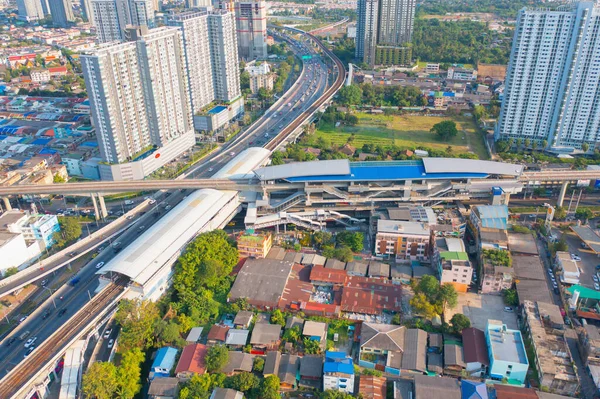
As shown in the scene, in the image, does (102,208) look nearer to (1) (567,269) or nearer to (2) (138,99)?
(2) (138,99)

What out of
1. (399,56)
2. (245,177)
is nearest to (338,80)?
(399,56)

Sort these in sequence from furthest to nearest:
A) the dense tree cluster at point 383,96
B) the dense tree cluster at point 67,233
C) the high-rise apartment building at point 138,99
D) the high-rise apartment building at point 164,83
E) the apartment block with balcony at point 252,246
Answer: the dense tree cluster at point 383,96, the high-rise apartment building at point 164,83, the high-rise apartment building at point 138,99, the dense tree cluster at point 67,233, the apartment block with balcony at point 252,246

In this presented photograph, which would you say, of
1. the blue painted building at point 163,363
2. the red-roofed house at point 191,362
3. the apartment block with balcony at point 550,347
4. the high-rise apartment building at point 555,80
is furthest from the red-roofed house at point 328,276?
the high-rise apartment building at point 555,80

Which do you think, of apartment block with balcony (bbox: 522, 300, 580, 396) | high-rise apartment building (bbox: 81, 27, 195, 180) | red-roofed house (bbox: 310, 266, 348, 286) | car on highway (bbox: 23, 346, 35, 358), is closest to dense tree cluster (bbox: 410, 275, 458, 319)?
apartment block with balcony (bbox: 522, 300, 580, 396)

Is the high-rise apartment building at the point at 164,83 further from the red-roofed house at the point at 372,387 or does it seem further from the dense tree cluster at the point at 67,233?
the red-roofed house at the point at 372,387

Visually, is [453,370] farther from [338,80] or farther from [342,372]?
[338,80]

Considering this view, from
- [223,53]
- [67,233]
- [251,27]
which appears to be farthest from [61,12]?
[67,233]

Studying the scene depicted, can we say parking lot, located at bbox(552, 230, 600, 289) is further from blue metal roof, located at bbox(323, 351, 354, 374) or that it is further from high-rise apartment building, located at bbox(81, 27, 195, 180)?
high-rise apartment building, located at bbox(81, 27, 195, 180)
